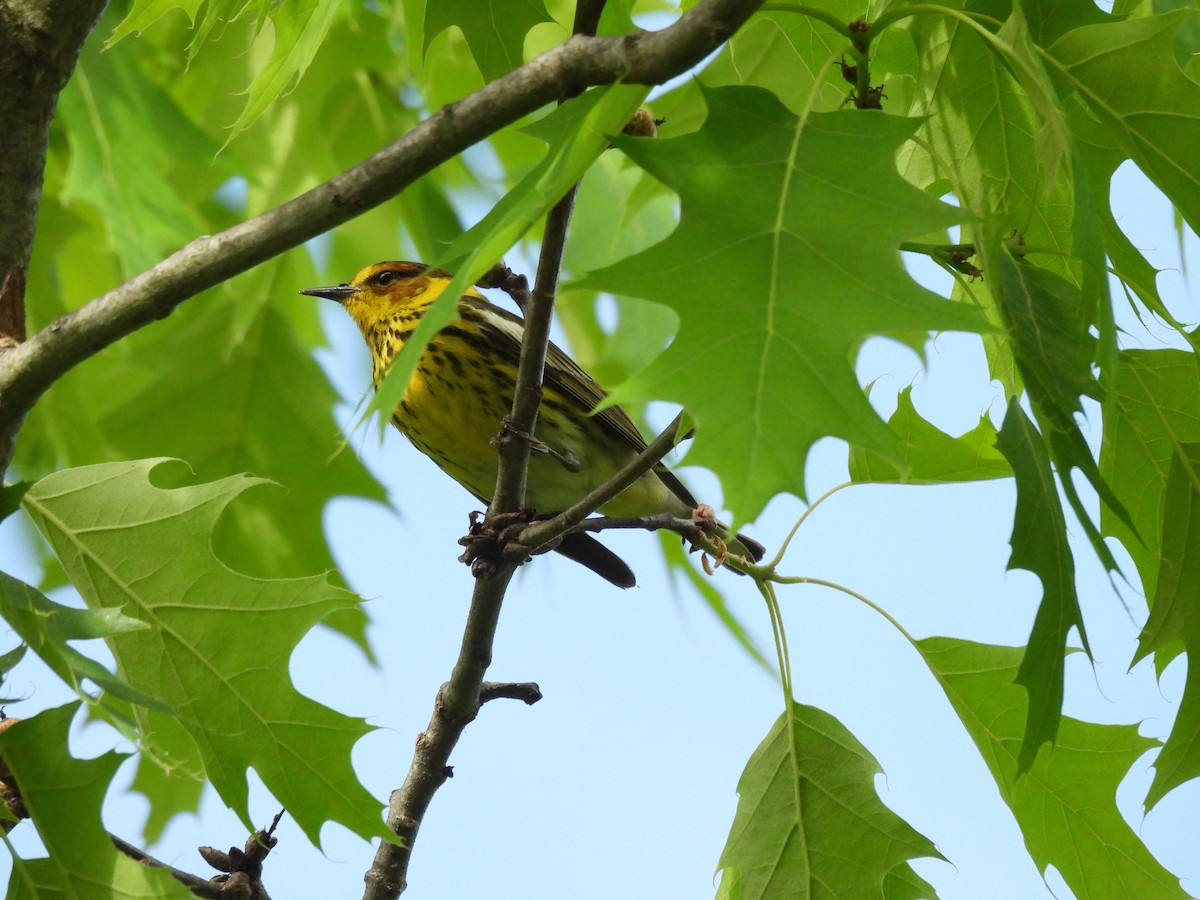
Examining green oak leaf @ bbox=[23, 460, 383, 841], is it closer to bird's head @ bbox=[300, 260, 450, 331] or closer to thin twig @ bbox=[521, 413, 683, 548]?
thin twig @ bbox=[521, 413, 683, 548]

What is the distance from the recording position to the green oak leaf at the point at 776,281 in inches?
49.8

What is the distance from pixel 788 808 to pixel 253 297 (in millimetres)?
2974

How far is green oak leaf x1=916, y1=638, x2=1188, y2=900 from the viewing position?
2293 mm

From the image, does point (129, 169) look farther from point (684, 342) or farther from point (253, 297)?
point (684, 342)

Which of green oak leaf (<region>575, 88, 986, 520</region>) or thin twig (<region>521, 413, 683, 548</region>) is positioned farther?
thin twig (<region>521, 413, 683, 548</region>)

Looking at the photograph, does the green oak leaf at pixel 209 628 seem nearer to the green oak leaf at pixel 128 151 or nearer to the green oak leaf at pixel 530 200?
the green oak leaf at pixel 530 200

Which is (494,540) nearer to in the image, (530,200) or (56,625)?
(56,625)

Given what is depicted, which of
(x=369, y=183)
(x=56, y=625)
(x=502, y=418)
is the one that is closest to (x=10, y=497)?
(x=56, y=625)

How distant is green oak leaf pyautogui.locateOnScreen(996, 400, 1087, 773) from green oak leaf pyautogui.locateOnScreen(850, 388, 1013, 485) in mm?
858

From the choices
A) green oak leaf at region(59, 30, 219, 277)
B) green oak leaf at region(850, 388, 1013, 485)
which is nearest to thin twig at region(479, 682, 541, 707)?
green oak leaf at region(850, 388, 1013, 485)

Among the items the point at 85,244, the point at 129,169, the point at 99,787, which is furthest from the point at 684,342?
the point at 85,244

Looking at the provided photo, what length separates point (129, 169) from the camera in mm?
3654

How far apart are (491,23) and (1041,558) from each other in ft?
3.64

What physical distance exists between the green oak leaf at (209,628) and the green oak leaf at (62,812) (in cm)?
12
